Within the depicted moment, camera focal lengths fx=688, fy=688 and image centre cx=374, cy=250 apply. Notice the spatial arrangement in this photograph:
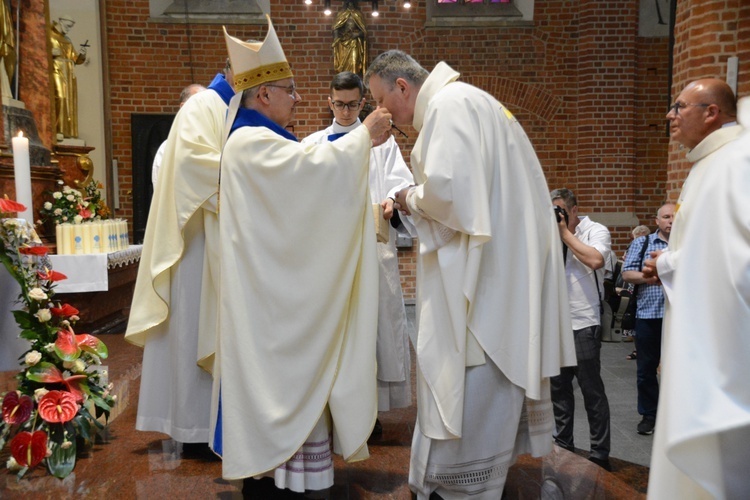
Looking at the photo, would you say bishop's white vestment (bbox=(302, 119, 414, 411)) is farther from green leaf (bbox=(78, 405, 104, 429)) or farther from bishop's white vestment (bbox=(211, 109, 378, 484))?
green leaf (bbox=(78, 405, 104, 429))

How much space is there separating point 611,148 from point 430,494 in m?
8.01

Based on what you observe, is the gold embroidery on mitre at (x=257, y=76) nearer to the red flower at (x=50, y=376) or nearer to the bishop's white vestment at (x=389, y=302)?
the bishop's white vestment at (x=389, y=302)

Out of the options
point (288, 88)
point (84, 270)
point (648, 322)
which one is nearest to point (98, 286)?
point (84, 270)

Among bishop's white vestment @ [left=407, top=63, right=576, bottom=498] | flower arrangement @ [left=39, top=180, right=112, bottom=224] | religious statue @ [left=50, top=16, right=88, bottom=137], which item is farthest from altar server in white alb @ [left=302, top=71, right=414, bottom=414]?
religious statue @ [left=50, top=16, right=88, bottom=137]

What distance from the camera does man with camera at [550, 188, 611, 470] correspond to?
389cm

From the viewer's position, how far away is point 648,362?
4.86 m

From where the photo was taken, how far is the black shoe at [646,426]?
4.73m

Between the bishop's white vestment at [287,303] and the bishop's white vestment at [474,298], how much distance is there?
0.24m

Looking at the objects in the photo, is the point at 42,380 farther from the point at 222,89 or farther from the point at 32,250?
the point at 222,89

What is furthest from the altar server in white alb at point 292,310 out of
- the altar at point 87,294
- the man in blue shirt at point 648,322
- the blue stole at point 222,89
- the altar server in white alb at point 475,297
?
the man in blue shirt at point 648,322

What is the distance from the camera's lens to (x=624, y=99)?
9.50 m

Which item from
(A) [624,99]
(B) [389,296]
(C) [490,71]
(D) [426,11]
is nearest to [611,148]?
(A) [624,99]

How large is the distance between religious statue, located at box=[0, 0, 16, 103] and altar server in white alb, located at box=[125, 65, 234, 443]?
127 inches

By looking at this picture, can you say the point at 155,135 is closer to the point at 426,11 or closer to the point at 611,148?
the point at 426,11
